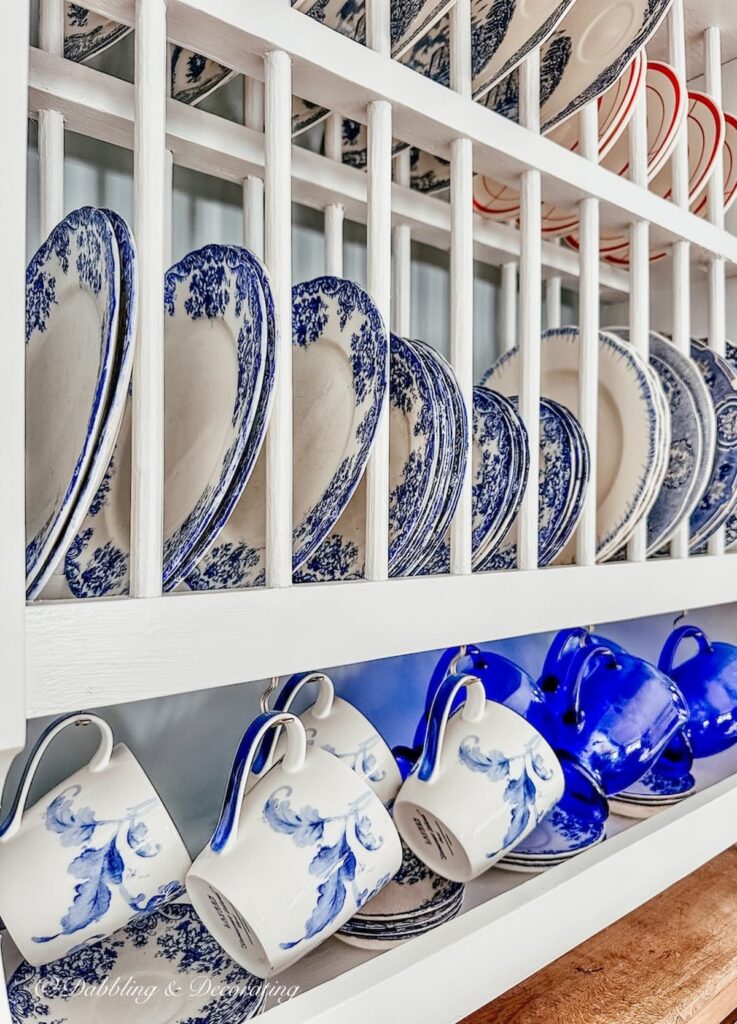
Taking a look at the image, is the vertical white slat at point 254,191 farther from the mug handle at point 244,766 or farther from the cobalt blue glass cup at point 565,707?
the cobalt blue glass cup at point 565,707

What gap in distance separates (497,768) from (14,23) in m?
0.67

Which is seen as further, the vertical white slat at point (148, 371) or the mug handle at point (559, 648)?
the mug handle at point (559, 648)

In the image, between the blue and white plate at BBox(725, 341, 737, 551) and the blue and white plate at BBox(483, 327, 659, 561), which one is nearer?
the blue and white plate at BBox(483, 327, 659, 561)

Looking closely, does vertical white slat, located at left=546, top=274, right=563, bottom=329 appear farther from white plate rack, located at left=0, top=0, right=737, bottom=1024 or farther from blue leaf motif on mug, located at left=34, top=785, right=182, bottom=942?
blue leaf motif on mug, located at left=34, top=785, right=182, bottom=942

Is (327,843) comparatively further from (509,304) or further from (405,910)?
(509,304)

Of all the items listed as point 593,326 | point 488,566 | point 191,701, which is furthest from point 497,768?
point 593,326

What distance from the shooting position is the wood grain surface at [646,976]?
79cm

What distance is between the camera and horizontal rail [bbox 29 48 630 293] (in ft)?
2.33

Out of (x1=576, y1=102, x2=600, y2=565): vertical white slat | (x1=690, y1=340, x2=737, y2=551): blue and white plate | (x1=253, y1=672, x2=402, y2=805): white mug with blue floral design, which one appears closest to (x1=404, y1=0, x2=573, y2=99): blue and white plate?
(x1=576, y1=102, x2=600, y2=565): vertical white slat

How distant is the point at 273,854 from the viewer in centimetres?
67

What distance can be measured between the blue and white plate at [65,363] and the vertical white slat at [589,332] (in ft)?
1.71

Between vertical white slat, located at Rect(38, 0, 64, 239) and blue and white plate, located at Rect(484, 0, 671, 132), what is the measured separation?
0.44m

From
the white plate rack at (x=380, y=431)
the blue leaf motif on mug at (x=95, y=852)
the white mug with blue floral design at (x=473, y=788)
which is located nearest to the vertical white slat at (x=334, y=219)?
the white plate rack at (x=380, y=431)

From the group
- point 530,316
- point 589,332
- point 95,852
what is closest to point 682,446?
point 589,332
